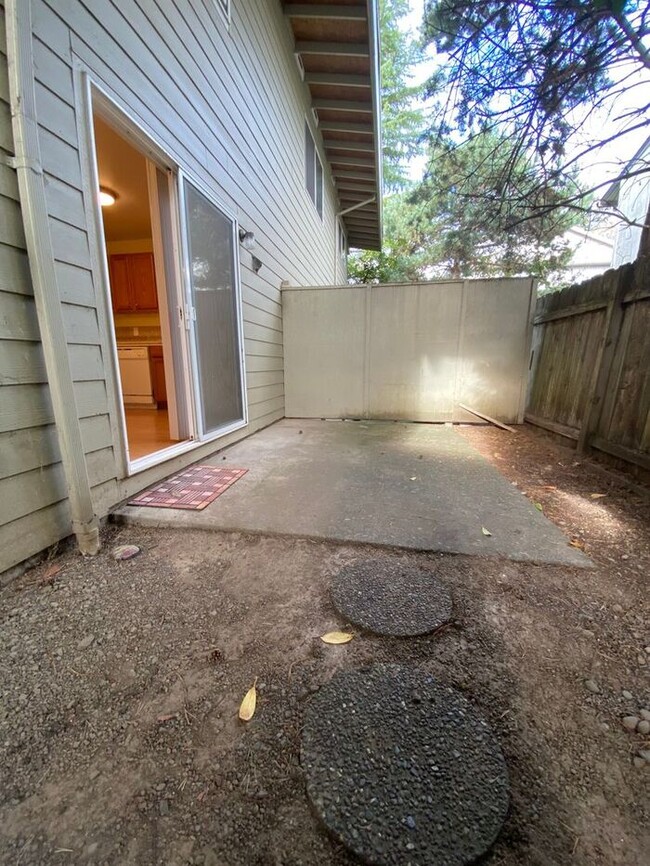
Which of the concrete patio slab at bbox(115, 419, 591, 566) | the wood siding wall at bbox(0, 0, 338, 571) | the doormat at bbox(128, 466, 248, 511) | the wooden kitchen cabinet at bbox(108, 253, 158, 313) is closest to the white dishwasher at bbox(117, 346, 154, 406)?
the wooden kitchen cabinet at bbox(108, 253, 158, 313)

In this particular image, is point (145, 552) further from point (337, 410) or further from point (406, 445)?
point (337, 410)

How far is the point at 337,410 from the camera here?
208 inches

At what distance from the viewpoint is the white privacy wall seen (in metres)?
4.68

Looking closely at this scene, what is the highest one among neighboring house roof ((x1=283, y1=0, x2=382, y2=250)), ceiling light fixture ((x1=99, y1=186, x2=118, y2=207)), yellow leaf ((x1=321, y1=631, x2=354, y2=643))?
neighboring house roof ((x1=283, y1=0, x2=382, y2=250))

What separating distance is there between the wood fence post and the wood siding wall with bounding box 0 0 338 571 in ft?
11.1

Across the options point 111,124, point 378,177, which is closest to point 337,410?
point 111,124

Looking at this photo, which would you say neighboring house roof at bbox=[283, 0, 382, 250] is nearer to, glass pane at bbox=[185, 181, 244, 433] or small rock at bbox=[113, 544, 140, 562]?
glass pane at bbox=[185, 181, 244, 433]

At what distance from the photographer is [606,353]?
3006 millimetres

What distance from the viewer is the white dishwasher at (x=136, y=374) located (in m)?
5.02

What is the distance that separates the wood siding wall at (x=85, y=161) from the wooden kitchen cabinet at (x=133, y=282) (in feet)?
5.88

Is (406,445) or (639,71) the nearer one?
(639,71)

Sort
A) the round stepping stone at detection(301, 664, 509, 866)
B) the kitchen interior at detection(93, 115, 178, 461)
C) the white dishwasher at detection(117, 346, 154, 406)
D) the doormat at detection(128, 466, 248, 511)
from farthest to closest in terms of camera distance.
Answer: the white dishwasher at detection(117, 346, 154, 406)
the kitchen interior at detection(93, 115, 178, 461)
the doormat at detection(128, 466, 248, 511)
the round stepping stone at detection(301, 664, 509, 866)

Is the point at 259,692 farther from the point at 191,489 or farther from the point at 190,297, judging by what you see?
the point at 190,297

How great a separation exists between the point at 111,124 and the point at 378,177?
6935mm
